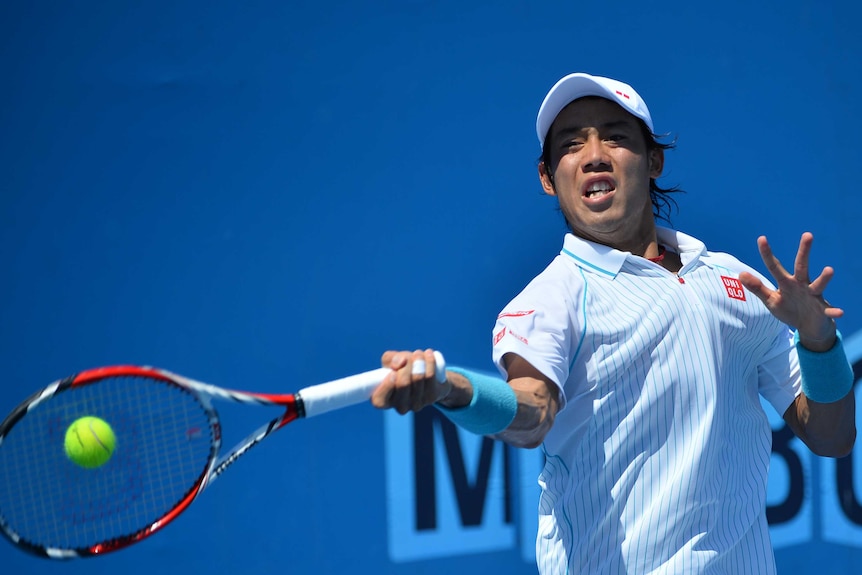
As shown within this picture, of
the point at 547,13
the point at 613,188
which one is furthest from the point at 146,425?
the point at 547,13

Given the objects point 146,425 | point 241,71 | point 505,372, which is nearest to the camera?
point 505,372

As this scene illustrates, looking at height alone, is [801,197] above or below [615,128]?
above

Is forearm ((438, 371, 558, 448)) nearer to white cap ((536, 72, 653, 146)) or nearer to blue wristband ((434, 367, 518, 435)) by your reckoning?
blue wristband ((434, 367, 518, 435))

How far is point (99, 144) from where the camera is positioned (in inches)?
116

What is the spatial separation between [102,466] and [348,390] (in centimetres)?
105

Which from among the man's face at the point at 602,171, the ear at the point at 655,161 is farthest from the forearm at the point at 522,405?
the ear at the point at 655,161

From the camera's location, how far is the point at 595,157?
1934 mm

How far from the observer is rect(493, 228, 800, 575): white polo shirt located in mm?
1771

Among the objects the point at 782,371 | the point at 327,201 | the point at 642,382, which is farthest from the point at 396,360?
the point at 327,201

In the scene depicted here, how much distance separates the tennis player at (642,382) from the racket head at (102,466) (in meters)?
0.81

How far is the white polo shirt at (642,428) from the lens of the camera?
5.81 feet

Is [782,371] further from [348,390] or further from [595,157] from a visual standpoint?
[348,390]

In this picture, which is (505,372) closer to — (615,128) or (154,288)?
(615,128)

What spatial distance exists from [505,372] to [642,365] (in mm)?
247
